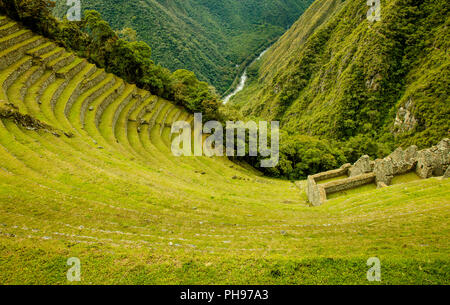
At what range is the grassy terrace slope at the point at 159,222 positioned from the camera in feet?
29.9

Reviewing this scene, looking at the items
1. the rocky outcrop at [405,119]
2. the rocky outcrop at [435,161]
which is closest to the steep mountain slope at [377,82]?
the rocky outcrop at [405,119]

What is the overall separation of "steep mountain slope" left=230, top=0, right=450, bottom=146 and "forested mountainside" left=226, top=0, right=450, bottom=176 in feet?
1.01

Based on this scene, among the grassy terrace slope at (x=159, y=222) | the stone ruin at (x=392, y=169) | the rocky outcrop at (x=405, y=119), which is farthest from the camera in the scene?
the rocky outcrop at (x=405, y=119)

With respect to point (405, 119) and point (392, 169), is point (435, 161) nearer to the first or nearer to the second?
point (392, 169)

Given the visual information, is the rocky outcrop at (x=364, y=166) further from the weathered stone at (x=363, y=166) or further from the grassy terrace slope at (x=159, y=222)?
the grassy terrace slope at (x=159, y=222)

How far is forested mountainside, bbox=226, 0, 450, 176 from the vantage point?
75.0 meters

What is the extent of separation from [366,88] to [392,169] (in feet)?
304

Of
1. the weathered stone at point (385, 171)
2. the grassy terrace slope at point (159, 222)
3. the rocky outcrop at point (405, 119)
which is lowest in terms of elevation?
the grassy terrace slope at point (159, 222)

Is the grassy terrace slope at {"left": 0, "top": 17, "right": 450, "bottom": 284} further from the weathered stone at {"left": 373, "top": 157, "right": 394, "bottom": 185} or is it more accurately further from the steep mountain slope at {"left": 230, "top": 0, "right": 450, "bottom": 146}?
the steep mountain slope at {"left": 230, "top": 0, "right": 450, "bottom": 146}

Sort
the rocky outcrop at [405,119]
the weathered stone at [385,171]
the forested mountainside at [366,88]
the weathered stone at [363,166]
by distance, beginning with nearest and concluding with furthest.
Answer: the weathered stone at [385,171]
the weathered stone at [363,166]
the forested mountainside at [366,88]
the rocky outcrop at [405,119]

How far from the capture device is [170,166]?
30.8 m

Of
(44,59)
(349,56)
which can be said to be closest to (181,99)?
(44,59)

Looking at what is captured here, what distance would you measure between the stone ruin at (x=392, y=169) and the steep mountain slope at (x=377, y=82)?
204 feet
